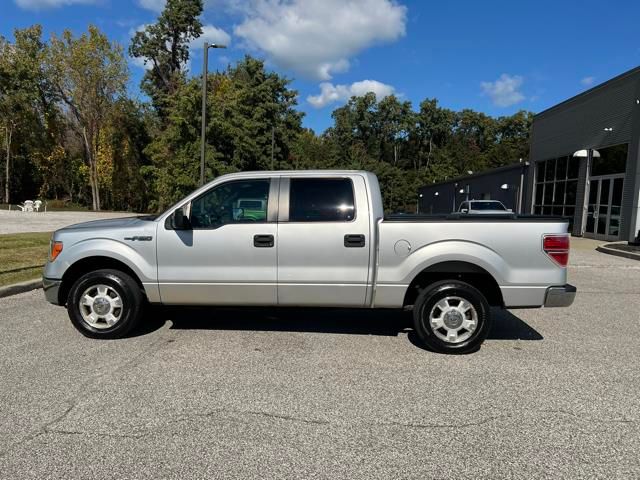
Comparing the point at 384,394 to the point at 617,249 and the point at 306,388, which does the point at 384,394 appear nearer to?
the point at 306,388

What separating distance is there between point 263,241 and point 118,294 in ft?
5.68


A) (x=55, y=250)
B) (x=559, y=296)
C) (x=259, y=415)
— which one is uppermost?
(x=55, y=250)

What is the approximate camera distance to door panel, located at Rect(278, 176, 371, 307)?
4.92 meters

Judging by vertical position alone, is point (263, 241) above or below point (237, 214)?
below

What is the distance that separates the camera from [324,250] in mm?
4949

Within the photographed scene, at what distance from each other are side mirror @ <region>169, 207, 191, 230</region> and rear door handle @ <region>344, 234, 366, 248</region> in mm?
1683

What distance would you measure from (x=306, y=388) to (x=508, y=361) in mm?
2141

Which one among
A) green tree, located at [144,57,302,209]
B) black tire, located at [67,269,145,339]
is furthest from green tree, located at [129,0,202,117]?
black tire, located at [67,269,145,339]

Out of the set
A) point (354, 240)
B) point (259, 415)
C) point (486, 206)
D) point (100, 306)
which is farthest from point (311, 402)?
point (486, 206)

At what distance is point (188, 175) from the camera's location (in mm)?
27047

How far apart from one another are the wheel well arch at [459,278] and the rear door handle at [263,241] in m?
1.55

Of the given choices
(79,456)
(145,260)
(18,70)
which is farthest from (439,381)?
(18,70)

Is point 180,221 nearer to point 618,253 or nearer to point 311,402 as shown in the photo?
point 311,402

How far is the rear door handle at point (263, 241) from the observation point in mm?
4984
